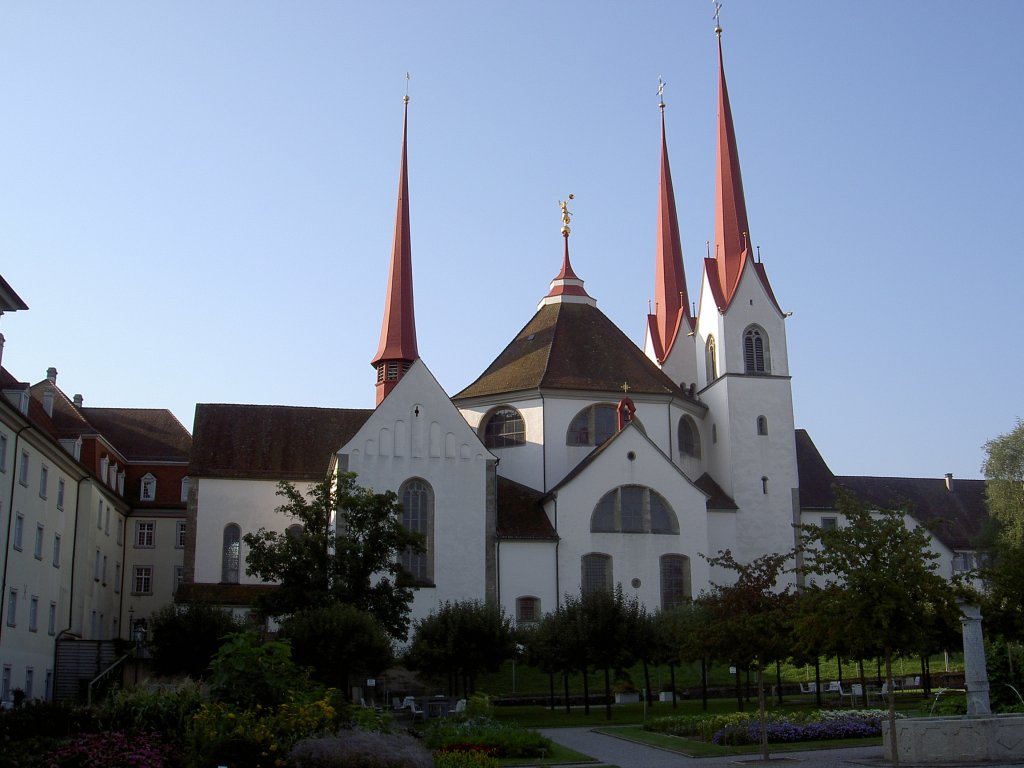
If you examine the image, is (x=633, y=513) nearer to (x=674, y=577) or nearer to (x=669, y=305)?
(x=674, y=577)

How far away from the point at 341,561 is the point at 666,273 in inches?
1448

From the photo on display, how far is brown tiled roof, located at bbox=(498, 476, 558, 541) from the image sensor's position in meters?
49.2

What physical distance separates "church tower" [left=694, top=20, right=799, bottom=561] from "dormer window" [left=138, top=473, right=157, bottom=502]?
27.7m

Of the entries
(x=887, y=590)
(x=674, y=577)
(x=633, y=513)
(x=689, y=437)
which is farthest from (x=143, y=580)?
(x=887, y=590)

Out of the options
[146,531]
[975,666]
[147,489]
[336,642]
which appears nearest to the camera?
[975,666]

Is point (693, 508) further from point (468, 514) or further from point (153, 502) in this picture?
point (153, 502)

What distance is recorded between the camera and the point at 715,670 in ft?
151

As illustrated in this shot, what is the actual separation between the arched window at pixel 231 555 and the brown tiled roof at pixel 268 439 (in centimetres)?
243

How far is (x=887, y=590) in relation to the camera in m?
20.6

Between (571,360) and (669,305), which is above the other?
(669,305)

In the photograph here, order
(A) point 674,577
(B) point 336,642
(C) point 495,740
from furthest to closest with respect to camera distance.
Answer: (A) point 674,577 < (B) point 336,642 < (C) point 495,740

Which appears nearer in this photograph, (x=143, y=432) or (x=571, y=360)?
(x=571, y=360)

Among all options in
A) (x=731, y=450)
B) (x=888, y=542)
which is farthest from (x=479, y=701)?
(x=731, y=450)

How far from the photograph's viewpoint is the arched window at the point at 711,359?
57.8 metres
